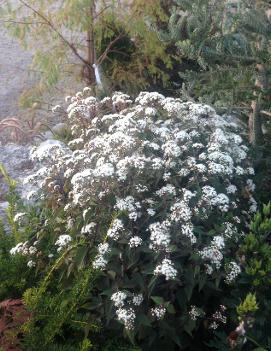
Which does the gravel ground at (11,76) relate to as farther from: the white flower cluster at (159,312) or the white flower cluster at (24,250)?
the white flower cluster at (159,312)

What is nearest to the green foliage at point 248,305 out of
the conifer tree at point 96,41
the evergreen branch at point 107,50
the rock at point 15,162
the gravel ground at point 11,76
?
the rock at point 15,162

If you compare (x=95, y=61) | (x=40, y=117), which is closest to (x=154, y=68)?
(x=95, y=61)

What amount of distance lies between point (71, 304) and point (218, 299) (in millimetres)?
799

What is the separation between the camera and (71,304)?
225 centimetres

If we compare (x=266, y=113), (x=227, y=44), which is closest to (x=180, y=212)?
(x=266, y=113)

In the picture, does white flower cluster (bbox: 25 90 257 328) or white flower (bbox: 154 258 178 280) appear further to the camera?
white flower cluster (bbox: 25 90 257 328)

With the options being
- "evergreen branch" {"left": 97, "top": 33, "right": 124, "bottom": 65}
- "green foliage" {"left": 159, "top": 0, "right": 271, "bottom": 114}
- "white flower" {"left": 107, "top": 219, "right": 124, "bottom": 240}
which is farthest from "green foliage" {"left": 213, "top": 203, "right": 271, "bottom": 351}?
"evergreen branch" {"left": 97, "top": 33, "right": 124, "bottom": 65}

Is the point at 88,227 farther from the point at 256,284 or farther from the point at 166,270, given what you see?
the point at 256,284

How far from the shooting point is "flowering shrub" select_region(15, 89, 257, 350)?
2.28 metres

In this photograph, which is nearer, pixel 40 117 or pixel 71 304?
pixel 71 304

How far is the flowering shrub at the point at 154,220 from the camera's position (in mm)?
2283

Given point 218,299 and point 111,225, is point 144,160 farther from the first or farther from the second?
point 218,299

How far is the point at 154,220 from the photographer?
2.48m

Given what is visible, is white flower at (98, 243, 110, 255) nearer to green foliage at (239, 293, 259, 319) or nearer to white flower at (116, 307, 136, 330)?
white flower at (116, 307, 136, 330)
